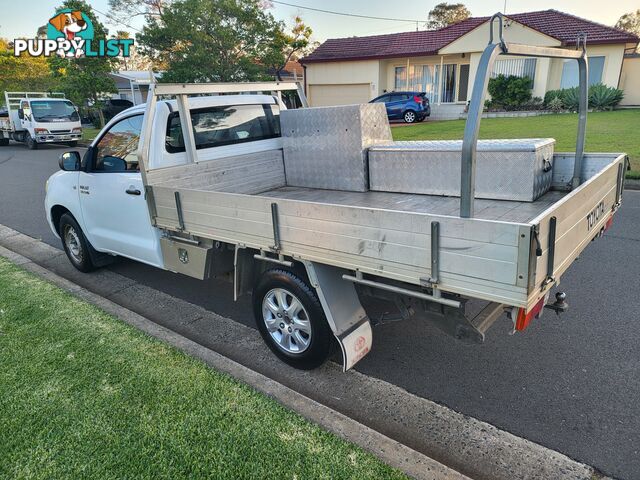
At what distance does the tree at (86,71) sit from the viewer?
80.1 feet

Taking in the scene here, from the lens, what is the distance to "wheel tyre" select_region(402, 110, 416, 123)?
21741 mm

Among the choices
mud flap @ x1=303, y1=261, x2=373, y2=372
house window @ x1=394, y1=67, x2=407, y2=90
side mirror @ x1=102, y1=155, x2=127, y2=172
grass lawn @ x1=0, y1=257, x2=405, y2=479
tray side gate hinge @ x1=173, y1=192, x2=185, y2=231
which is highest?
house window @ x1=394, y1=67, x2=407, y2=90

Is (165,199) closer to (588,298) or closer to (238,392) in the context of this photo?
(238,392)

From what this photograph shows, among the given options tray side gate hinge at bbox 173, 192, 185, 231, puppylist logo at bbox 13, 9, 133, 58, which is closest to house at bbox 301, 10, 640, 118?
puppylist logo at bbox 13, 9, 133, 58

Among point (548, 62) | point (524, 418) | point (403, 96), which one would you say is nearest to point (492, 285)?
point (524, 418)

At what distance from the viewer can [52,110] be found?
22.5 meters

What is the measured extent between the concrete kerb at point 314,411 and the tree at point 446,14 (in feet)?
181

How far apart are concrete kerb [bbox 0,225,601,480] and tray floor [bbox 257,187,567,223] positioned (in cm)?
138

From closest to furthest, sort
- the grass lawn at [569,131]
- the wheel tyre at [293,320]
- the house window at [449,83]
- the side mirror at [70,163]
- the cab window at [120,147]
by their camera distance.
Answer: the wheel tyre at [293,320], the cab window at [120,147], the side mirror at [70,163], the grass lawn at [569,131], the house window at [449,83]

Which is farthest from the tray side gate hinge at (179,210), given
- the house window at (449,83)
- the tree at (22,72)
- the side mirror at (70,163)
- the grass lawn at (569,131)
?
the tree at (22,72)

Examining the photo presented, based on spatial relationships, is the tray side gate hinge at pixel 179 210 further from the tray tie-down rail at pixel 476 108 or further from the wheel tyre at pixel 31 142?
the wheel tyre at pixel 31 142

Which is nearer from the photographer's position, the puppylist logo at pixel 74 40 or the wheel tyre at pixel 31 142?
the wheel tyre at pixel 31 142

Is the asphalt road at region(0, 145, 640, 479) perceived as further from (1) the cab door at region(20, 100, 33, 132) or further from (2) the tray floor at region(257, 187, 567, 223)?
(1) the cab door at region(20, 100, 33, 132)

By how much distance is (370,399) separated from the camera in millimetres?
3246
